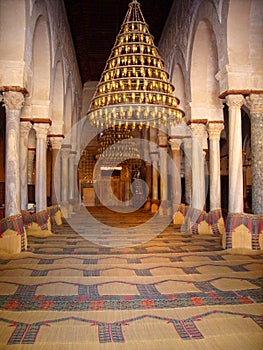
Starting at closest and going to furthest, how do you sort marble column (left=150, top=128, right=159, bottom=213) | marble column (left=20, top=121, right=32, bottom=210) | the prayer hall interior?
the prayer hall interior → marble column (left=20, top=121, right=32, bottom=210) → marble column (left=150, top=128, right=159, bottom=213)

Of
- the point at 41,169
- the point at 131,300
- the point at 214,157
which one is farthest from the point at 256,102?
the point at 41,169

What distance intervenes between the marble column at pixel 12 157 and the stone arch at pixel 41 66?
7.63ft

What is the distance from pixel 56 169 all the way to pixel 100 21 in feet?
17.3

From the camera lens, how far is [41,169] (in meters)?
8.41

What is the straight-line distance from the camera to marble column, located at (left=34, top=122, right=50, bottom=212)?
8.24 metres

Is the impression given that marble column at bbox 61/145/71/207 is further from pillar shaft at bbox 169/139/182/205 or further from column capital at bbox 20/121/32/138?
column capital at bbox 20/121/32/138

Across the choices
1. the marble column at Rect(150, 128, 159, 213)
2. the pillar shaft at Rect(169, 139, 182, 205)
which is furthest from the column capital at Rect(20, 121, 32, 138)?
the marble column at Rect(150, 128, 159, 213)

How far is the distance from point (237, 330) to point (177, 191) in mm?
8977

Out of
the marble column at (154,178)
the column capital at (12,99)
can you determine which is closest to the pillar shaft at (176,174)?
the marble column at (154,178)

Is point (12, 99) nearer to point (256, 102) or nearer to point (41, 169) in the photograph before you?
point (41, 169)

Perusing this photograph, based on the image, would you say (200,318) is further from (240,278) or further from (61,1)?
(61,1)

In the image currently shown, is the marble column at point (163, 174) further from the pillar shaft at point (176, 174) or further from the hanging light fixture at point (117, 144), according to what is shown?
the hanging light fixture at point (117, 144)

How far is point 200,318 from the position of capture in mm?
2891

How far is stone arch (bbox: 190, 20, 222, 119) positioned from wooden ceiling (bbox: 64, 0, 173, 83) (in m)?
3.24
